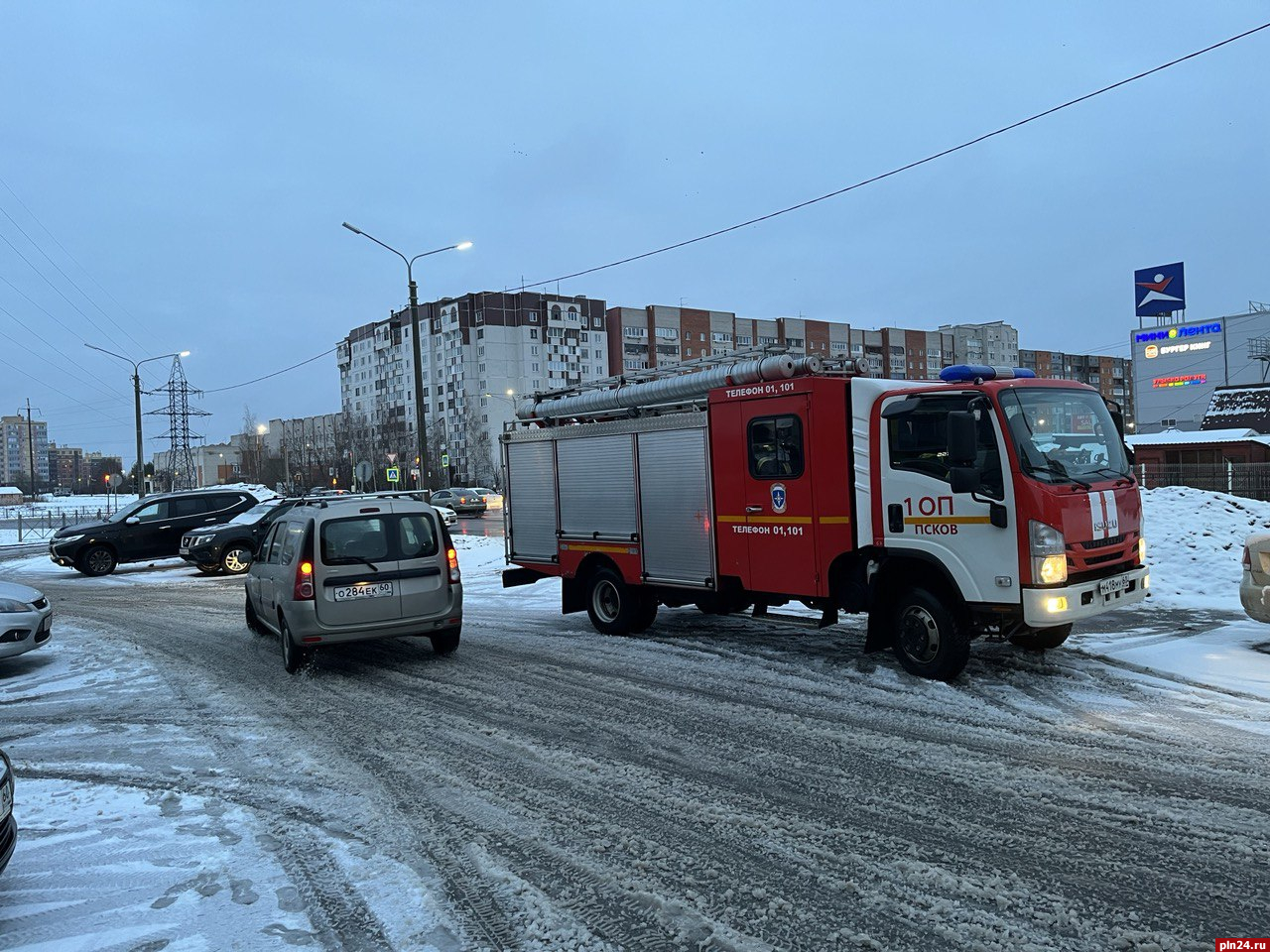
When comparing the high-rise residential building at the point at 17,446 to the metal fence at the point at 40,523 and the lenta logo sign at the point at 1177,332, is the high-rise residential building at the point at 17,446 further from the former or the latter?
the lenta logo sign at the point at 1177,332

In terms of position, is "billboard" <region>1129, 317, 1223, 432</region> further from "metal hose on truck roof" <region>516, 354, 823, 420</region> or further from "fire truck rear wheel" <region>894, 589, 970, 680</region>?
"fire truck rear wheel" <region>894, 589, 970, 680</region>

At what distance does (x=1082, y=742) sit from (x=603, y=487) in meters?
6.25

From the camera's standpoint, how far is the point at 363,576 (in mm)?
8938

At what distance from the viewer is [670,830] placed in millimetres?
4734

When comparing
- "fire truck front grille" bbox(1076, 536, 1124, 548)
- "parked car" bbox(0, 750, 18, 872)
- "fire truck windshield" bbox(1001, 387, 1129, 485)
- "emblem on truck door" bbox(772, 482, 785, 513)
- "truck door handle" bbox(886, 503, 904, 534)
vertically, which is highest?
"fire truck windshield" bbox(1001, 387, 1129, 485)

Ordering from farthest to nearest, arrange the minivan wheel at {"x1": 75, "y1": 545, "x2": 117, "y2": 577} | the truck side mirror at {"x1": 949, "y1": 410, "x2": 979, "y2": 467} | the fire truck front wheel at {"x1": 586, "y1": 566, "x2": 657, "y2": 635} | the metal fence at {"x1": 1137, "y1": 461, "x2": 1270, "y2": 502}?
the minivan wheel at {"x1": 75, "y1": 545, "x2": 117, "y2": 577} < the metal fence at {"x1": 1137, "y1": 461, "x2": 1270, "y2": 502} < the fire truck front wheel at {"x1": 586, "y1": 566, "x2": 657, "y2": 635} < the truck side mirror at {"x1": 949, "y1": 410, "x2": 979, "y2": 467}

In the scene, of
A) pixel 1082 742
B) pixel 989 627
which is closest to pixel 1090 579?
pixel 989 627

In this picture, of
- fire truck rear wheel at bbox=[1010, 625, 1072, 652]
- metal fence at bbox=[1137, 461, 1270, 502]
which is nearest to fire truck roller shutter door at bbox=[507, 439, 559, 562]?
fire truck rear wheel at bbox=[1010, 625, 1072, 652]

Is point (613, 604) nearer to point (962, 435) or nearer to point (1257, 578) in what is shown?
point (962, 435)

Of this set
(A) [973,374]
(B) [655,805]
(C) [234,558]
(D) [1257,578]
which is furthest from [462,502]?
(B) [655,805]

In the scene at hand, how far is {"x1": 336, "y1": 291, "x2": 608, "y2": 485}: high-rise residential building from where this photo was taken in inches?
4001

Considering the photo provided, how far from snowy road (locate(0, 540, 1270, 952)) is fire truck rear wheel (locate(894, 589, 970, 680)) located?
0.64ft

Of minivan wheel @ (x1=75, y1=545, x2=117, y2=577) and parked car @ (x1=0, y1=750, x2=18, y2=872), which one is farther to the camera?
minivan wheel @ (x1=75, y1=545, x2=117, y2=577)

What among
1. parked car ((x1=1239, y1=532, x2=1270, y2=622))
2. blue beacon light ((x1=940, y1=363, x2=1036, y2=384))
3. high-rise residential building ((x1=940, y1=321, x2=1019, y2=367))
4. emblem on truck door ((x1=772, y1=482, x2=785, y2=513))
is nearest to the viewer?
blue beacon light ((x1=940, y1=363, x2=1036, y2=384))
